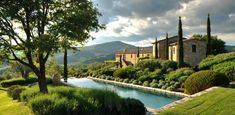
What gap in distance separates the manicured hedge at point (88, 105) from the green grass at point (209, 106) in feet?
4.51

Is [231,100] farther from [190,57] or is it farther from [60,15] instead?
[190,57]

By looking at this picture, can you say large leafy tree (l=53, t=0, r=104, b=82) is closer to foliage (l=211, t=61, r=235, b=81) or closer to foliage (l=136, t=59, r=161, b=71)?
foliage (l=211, t=61, r=235, b=81)

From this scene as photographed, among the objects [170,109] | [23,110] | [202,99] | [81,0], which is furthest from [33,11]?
[202,99]

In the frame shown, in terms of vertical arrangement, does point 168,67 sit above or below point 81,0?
below

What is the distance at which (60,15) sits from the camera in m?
15.2

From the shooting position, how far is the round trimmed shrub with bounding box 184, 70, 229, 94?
17297 mm

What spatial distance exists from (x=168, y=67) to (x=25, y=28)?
20869mm

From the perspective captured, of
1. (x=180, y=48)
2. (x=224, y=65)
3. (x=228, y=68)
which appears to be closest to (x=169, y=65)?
(x=180, y=48)

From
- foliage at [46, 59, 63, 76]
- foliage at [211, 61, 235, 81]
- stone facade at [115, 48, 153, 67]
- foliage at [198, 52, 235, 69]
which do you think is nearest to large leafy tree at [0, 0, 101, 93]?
foliage at [211, 61, 235, 81]

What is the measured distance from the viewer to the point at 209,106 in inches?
435

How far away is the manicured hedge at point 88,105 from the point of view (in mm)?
9883

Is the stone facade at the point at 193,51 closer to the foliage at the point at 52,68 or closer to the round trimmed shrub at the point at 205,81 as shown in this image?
the foliage at the point at 52,68

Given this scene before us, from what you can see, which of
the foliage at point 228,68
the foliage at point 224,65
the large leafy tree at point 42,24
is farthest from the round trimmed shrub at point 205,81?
the large leafy tree at point 42,24

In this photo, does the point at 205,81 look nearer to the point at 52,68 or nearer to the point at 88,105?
the point at 88,105
